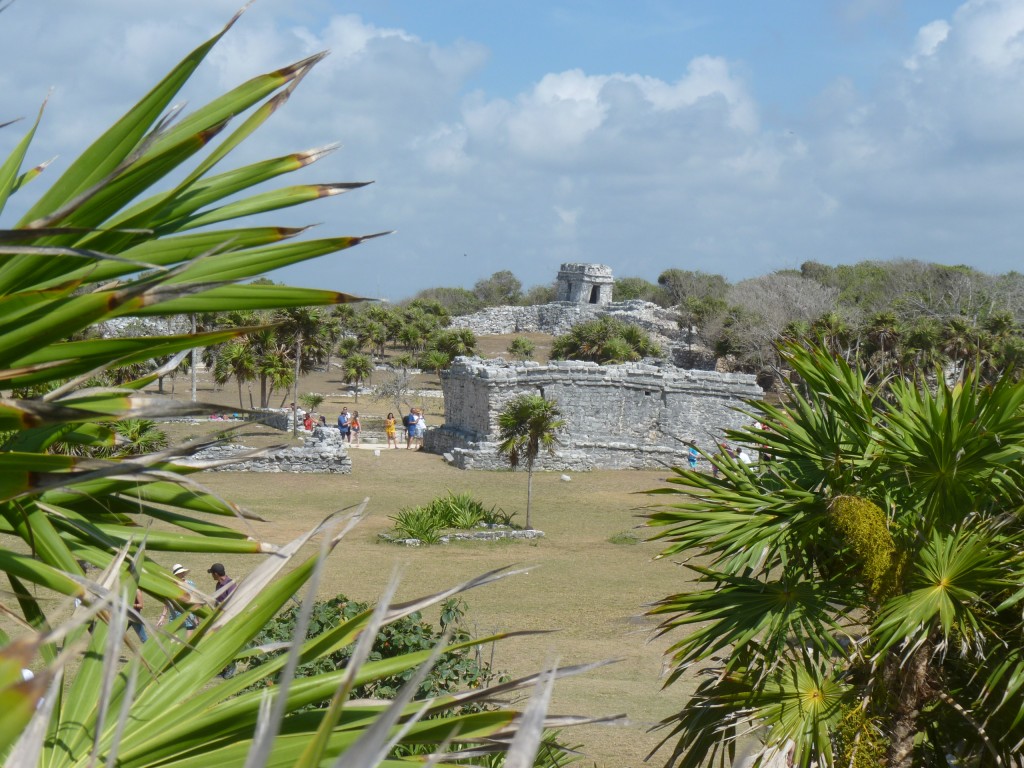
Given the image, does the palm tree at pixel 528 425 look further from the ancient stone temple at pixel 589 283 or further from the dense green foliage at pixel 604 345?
the ancient stone temple at pixel 589 283

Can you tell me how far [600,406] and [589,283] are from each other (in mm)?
33699

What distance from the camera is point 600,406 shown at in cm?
2889

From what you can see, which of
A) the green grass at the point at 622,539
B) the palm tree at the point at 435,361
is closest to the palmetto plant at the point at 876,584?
Answer: the green grass at the point at 622,539

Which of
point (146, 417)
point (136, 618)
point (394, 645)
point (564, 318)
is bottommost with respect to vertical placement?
point (394, 645)

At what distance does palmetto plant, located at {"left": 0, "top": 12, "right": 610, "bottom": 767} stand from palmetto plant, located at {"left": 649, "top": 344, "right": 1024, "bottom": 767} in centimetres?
272

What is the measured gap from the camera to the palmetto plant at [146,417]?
1894mm

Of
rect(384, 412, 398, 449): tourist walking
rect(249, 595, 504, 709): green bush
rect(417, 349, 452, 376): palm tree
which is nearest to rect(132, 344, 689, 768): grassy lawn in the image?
rect(249, 595, 504, 709): green bush

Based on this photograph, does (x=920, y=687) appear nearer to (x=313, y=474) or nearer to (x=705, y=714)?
(x=705, y=714)

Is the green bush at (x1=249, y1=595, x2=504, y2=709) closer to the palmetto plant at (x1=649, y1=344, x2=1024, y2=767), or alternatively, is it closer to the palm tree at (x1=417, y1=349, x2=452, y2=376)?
the palmetto plant at (x1=649, y1=344, x2=1024, y2=767)

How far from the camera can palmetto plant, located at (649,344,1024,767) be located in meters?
4.43

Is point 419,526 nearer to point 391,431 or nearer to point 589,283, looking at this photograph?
point 391,431

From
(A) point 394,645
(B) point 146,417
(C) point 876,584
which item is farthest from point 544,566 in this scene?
(B) point 146,417

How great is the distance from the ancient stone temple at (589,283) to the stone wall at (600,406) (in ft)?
102

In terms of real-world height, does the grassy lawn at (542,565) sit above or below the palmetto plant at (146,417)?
below
